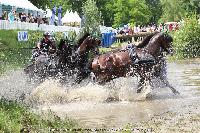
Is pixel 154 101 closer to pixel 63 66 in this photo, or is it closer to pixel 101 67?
pixel 101 67

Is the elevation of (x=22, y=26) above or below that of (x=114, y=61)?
above

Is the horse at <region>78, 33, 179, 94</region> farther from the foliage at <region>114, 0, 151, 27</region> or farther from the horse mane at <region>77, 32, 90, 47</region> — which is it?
the foliage at <region>114, 0, 151, 27</region>

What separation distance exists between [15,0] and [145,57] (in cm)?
2765

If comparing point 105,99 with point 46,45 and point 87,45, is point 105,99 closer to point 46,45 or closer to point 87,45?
point 87,45

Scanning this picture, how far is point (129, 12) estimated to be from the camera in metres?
97.4

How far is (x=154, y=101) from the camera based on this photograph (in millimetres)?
13812

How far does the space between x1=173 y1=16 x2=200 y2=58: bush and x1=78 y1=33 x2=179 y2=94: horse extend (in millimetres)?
16609

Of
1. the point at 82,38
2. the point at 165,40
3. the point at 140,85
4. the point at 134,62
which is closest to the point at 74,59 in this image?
the point at 82,38

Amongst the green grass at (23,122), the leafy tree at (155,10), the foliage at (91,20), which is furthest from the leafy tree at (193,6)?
the leafy tree at (155,10)

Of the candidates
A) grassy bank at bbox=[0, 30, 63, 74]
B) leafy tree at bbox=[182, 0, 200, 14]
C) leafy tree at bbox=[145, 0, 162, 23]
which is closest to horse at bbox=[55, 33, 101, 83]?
grassy bank at bbox=[0, 30, 63, 74]

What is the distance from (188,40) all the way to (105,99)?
1804 cm

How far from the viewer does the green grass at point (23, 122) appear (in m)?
8.09

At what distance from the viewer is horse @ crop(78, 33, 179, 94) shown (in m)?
14.3

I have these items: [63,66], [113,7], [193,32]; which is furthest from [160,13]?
[63,66]
